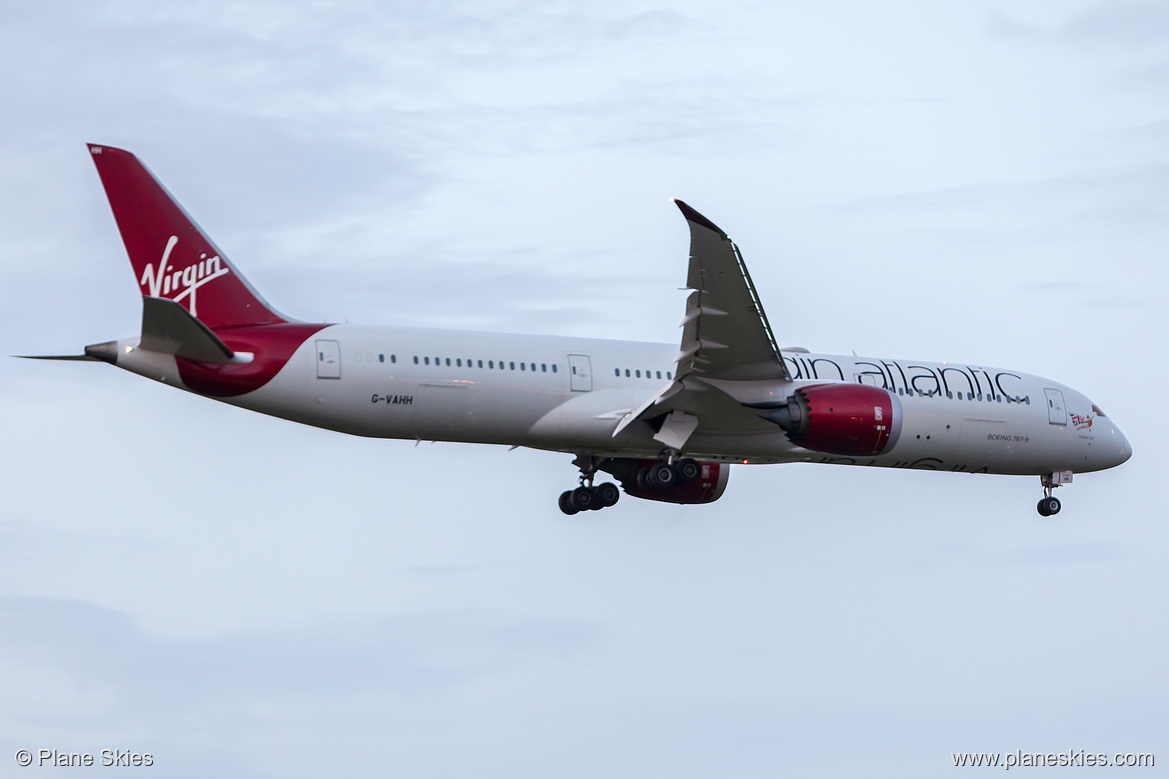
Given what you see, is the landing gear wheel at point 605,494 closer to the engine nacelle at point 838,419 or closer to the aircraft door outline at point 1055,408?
the engine nacelle at point 838,419

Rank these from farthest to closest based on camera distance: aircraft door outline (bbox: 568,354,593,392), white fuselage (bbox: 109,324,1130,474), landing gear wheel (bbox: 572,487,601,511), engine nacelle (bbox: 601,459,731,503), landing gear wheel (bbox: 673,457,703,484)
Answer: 1. engine nacelle (bbox: 601,459,731,503)
2. landing gear wheel (bbox: 572,487,601,511)
3. landing gear wheel (bbox: 673,457,703,484)
4. aircraft door outline (bbox: 568,354,593,392)
5. white fuselage (bbox: 109,324,1130,474)

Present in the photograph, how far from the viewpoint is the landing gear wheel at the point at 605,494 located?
109ft

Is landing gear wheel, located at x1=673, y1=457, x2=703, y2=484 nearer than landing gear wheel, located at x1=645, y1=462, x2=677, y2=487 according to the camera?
No

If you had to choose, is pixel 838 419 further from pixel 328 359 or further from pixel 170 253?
pixel 170 253

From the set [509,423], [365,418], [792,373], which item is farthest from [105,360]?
[792,373]

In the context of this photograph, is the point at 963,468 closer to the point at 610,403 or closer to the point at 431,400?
the point at 610,403

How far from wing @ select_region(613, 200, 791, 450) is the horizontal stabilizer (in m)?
8.02

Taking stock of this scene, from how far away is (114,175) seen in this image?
27078 millimetres

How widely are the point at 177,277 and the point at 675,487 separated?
11910 millimetres

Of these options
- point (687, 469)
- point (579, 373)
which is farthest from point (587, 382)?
point (687, 469)

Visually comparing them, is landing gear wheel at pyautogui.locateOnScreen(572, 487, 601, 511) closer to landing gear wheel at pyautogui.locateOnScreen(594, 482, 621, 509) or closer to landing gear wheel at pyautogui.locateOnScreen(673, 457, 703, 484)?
landing gear wheel at pyautogui.locateOnScreen(594, 482, 621, 509)

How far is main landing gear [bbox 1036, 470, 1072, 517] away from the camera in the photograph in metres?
34.1

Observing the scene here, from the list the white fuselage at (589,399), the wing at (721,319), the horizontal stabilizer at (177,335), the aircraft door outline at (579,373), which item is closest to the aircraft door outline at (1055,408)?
the white fuselage at (589,399)

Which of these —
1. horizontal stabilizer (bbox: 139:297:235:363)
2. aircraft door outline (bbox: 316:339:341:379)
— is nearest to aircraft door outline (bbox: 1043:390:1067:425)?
aircraft door outline (bbox: 316:339:341:379)
